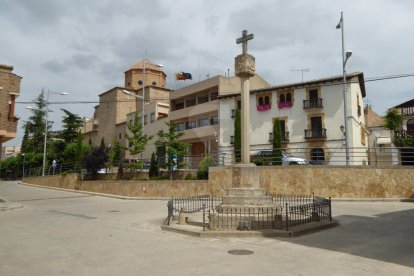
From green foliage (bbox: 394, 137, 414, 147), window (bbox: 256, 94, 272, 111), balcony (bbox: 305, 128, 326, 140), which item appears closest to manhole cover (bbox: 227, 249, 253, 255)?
balcony (bbox: 305, 128, 326, 140)

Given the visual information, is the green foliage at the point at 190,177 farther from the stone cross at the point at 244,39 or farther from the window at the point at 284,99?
the window at the point at 284,99

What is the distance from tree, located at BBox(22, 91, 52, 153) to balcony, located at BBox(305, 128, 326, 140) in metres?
40.2

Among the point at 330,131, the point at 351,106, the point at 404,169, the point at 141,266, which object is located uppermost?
the point at 351,106

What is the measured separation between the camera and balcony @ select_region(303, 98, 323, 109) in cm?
3395

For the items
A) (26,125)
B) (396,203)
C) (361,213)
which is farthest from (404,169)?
(26,125)

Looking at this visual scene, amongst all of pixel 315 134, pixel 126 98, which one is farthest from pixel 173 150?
pixel 126 98

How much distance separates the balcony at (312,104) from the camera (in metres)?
34.0

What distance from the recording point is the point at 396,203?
1880 centimetres

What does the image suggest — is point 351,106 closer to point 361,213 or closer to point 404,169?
point 404,169

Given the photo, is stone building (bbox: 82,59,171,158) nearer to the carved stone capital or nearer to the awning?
the awning

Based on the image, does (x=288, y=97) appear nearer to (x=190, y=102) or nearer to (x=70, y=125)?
(x=190, y=102)

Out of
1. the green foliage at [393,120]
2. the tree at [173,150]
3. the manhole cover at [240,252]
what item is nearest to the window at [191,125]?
the tree at [173,150]

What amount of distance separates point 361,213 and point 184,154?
1538cm

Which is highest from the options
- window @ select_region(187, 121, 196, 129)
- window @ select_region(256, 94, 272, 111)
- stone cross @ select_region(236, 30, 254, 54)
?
window @ select_region(256, 94, 272, 111)
